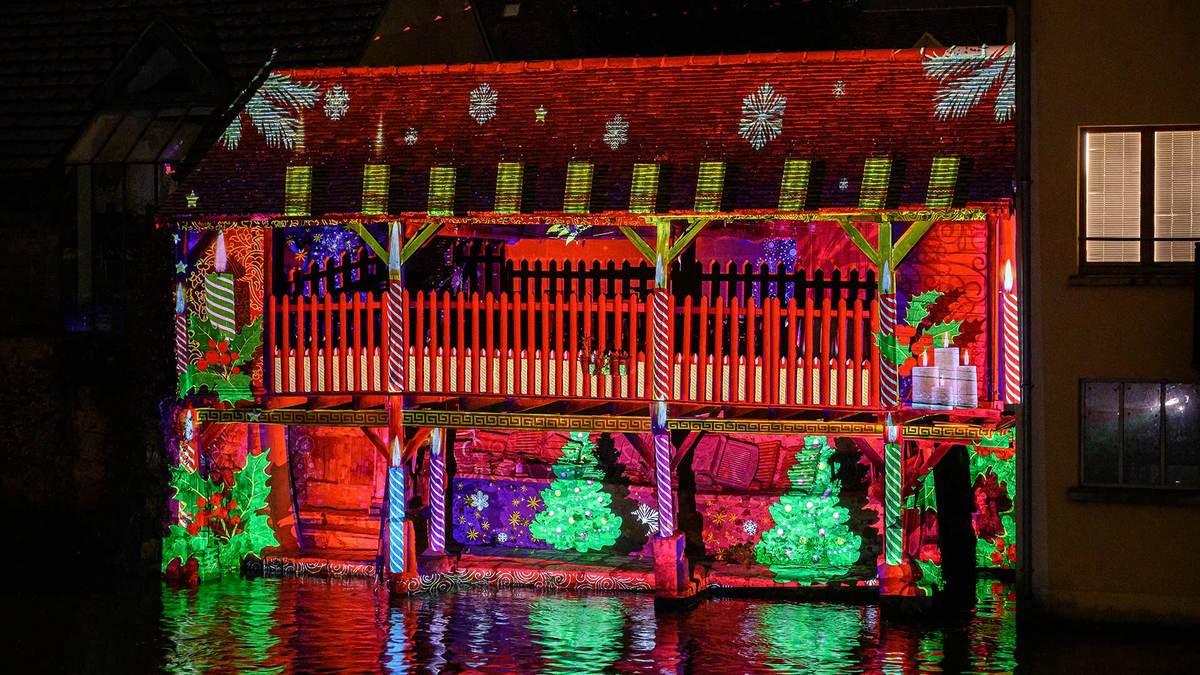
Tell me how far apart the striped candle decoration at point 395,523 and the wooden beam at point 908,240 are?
6.21 meters

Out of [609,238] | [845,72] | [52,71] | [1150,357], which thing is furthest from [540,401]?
[52,71]

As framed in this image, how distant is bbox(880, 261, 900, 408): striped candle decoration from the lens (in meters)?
16.5

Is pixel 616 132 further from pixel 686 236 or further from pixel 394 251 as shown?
pixel 394 251

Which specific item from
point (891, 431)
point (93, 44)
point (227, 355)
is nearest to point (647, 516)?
point (891, 431)

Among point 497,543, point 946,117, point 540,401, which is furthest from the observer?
point 497,543

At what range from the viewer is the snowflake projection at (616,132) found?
57.1ft

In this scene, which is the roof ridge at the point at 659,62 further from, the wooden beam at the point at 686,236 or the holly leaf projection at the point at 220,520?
the holly leaf projection at the point at 220,520

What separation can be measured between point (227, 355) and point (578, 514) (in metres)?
4.81

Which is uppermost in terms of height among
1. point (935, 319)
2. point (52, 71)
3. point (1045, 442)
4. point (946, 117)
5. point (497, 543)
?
point (52, 71)

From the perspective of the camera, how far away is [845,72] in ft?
57.1

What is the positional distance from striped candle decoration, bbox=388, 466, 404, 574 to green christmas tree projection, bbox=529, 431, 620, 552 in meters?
2.21

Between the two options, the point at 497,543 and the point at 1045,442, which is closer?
the point at 1045,442

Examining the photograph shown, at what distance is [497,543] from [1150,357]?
848 centimetres

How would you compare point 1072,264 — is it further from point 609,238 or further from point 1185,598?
point 609,238
